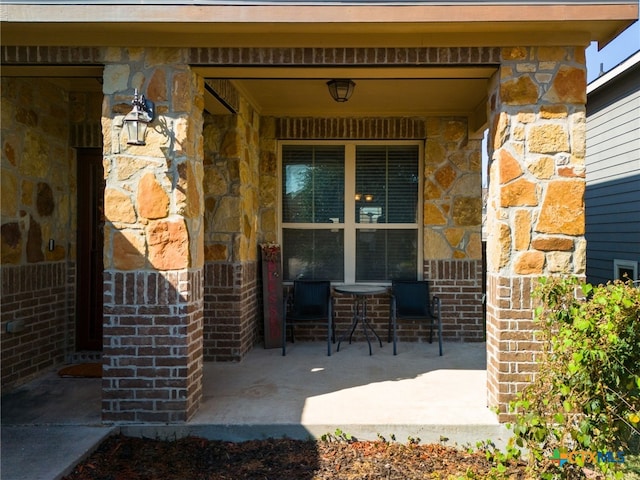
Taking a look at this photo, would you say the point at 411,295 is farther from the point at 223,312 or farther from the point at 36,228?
the point at 36,228

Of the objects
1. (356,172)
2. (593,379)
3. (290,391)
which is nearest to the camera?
(593,379)

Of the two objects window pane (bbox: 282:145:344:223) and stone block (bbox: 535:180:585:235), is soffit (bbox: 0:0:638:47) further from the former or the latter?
window pane (bbox: 282:145:344:223)

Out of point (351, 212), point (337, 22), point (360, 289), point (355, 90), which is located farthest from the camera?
point (351, 212)

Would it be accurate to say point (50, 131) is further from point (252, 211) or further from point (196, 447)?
point (196, 447)

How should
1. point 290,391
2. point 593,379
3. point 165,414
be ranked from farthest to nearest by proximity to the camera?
point 290,391, point 165,414, point 593,379

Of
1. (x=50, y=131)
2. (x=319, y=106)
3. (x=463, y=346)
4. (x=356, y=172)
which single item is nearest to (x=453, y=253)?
(x=463, y=346)

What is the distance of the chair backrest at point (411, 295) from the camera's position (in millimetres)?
5221

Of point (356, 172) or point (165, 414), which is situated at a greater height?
point (356, 172)

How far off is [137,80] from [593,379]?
313 cm

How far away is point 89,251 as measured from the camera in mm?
4570

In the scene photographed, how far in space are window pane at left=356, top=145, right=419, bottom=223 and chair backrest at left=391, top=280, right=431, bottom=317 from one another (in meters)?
0.74

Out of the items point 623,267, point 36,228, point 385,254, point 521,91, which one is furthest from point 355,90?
point 623,267

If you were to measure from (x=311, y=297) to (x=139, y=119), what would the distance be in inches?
114

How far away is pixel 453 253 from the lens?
5.36 metres
